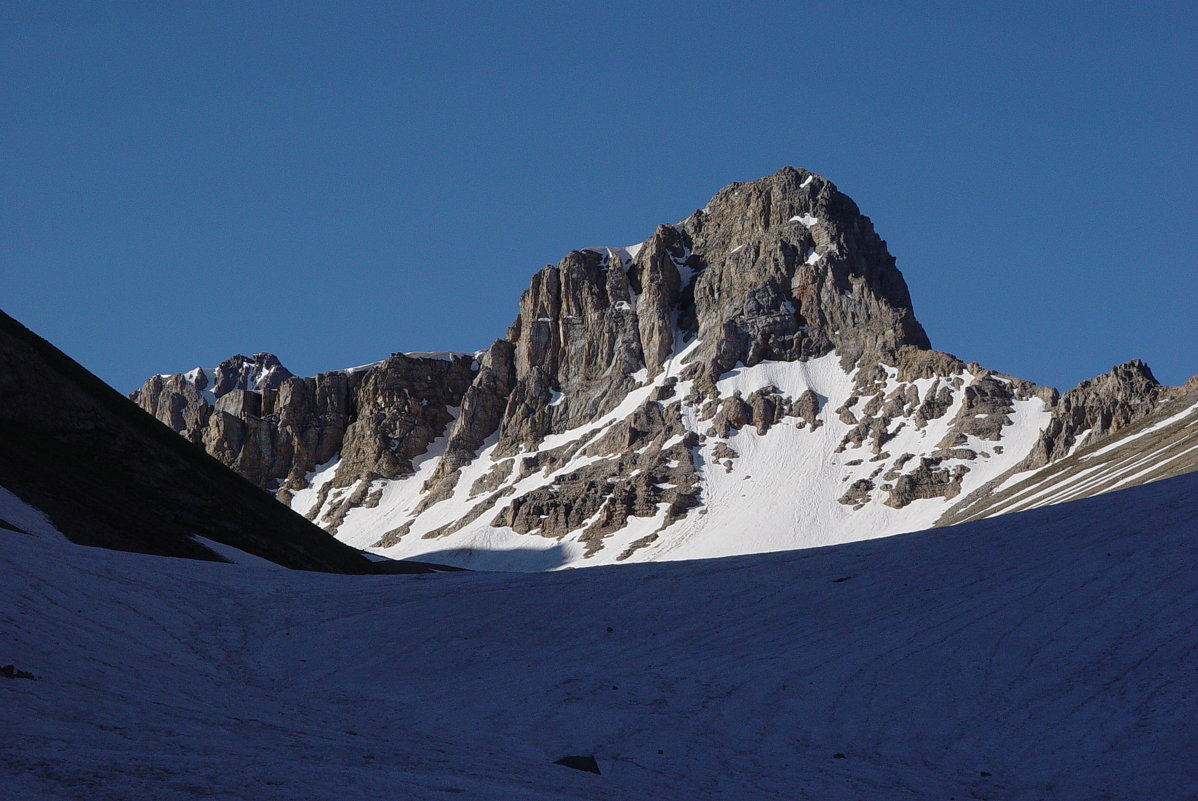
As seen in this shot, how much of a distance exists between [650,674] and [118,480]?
4165cm

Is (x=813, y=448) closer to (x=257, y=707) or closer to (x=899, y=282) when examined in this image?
(x=899, y=282)

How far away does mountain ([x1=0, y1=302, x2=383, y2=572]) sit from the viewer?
45938 millimetres

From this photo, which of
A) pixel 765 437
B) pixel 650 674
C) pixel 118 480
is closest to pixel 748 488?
pixel 765 437

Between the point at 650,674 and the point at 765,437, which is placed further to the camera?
the point at 765,437

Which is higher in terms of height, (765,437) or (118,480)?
(765,437)

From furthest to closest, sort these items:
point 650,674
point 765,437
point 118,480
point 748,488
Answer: point 765,437
point 748,488
point 118,480
point 650,674

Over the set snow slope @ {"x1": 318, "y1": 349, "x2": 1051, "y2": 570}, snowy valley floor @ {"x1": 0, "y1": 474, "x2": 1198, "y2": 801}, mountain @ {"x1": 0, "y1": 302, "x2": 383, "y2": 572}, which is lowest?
snowy valley floor @ {"x1": 0, "y1": 474, "x2": 1198, "y2": 801}

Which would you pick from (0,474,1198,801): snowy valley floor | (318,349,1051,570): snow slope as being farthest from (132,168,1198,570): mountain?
(0,474,1198,801): snowy valley floor

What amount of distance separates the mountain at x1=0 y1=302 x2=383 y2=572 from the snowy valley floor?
14547 mm

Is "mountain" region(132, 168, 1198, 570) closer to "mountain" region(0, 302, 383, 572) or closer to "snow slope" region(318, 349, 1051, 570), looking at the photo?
"snow slope" region(318, 349, 1051, 570)

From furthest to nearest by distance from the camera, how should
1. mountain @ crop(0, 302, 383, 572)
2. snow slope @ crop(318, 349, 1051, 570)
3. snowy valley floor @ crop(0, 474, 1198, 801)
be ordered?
snow slope @ crop(318, 349, 1051, 570)
mountain @ crop(0, 302, 383, 572)
snowy valley floor @ crop(0, 474, 1198, 801)

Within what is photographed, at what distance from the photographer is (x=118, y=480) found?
55719 millimetres

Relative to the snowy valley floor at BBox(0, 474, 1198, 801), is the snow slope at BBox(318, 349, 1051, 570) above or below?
above

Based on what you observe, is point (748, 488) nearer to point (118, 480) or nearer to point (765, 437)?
point (765, 437)
